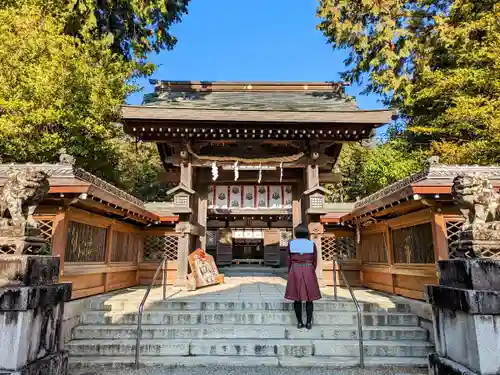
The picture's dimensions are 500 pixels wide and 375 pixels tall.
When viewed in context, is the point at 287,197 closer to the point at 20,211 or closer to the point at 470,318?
the point at 470,318

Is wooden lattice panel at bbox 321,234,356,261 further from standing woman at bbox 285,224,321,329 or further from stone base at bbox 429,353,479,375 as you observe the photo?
stone base at bbox 429,353,479,375

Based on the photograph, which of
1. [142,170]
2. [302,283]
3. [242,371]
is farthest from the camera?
[142,170]

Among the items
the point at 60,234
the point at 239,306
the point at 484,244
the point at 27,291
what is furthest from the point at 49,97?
the point at 484,244

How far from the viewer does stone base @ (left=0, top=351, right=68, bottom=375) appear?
3.33 meters

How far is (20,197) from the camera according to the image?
Answer: 389 cm

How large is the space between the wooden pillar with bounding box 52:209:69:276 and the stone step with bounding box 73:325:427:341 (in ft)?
5.04

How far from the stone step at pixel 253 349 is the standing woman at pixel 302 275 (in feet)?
1.85

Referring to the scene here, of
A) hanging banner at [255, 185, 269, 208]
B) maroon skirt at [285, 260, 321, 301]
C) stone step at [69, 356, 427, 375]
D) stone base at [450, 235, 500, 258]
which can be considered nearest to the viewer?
stone base at [450, 235, 500, 258]

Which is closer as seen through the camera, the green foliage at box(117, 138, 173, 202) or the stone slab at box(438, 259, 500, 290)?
the stone slab at box(438, 259, 500, 290)

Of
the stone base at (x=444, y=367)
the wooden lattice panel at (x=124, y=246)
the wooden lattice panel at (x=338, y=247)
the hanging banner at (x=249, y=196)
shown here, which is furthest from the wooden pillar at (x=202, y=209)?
the stone base at (x=444, y=367)

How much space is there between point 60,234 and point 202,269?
156 inches

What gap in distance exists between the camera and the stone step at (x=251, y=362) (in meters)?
4.60

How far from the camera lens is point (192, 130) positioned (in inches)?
356

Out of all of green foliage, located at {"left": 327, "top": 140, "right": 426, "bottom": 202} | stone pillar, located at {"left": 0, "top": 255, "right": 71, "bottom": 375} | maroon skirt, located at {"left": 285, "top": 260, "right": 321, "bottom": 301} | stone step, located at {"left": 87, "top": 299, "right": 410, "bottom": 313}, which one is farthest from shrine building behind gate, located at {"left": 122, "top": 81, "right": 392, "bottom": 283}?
stone pillar, located at {"left": 0, "top": 255, "right": 71, "bottom": 375}
